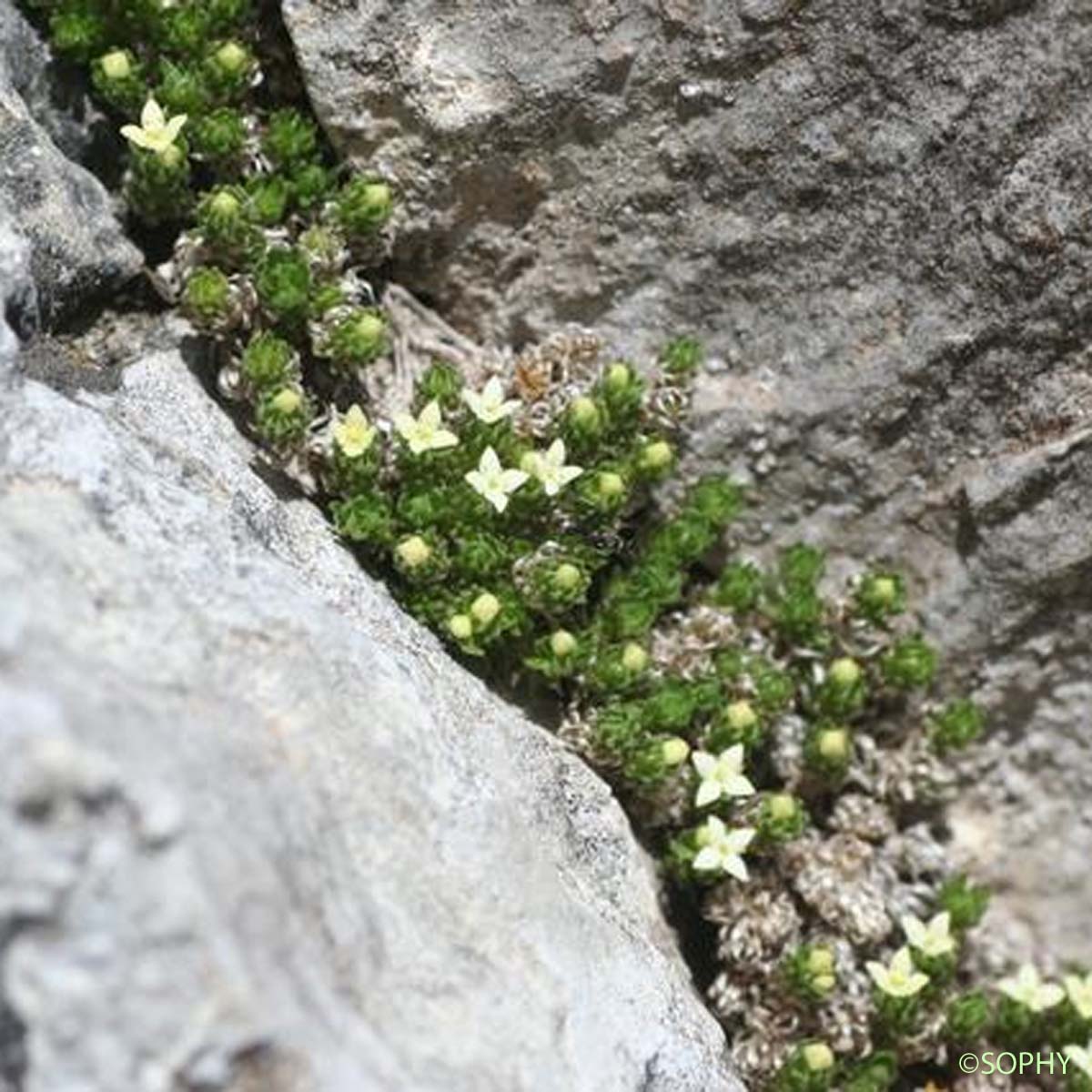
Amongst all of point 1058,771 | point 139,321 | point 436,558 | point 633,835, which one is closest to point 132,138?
point 139,321

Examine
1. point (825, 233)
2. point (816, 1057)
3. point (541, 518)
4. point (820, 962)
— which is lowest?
point (816, 1057)

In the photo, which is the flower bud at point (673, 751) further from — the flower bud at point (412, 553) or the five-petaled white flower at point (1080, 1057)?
the five-petaled white flower at point (1080, 1057)

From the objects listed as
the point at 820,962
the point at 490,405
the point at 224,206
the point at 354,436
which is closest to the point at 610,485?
the point at 490,405

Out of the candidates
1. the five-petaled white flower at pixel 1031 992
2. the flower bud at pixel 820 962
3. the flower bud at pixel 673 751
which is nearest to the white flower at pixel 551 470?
the flower bud at pixel 673 751

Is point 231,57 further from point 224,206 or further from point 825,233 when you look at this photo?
point 825,233

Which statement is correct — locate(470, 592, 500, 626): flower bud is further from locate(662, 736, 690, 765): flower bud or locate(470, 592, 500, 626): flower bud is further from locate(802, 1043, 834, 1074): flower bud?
locate(802, 1043, 834, 1074): flower bud

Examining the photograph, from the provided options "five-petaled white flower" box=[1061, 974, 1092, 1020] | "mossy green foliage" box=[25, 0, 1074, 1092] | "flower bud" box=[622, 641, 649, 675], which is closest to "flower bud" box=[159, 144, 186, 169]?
"mossy green foliage" box=[25, 0, 1074, 1092]

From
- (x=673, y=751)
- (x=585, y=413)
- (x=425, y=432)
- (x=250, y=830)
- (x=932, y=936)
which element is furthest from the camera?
(x=932, y=936)
